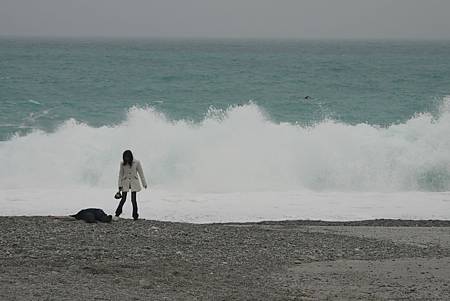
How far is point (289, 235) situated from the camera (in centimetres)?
1323

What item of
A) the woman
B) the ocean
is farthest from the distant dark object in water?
the ocean

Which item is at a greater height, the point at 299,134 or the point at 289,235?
the point at 299,134

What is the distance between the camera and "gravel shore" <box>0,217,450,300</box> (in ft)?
30.8

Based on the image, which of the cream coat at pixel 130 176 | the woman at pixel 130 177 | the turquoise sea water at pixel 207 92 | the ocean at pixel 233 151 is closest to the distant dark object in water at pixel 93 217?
the woman at pixel 130 177

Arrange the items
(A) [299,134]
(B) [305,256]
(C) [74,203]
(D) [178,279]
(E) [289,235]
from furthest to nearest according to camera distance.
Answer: (A) [299,134], (C) [74,203], (E) [289,235], (B) [305,256], (D) [178,279]

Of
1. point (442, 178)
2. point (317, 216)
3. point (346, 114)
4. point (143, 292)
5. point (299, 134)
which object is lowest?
point (143, 292)

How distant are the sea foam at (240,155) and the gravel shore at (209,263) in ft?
28.6

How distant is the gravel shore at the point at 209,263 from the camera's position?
9383mm

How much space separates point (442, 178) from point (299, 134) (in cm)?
593

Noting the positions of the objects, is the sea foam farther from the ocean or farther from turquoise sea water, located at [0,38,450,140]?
turquoise sea water, located at [0,38,450,140]

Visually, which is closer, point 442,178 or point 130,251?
point 130,251

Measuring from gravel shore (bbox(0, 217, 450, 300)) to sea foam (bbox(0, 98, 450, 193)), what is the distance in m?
8.71

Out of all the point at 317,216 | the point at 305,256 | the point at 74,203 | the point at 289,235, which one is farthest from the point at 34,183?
the point at 305,256

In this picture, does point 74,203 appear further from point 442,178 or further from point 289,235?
point 442,178
